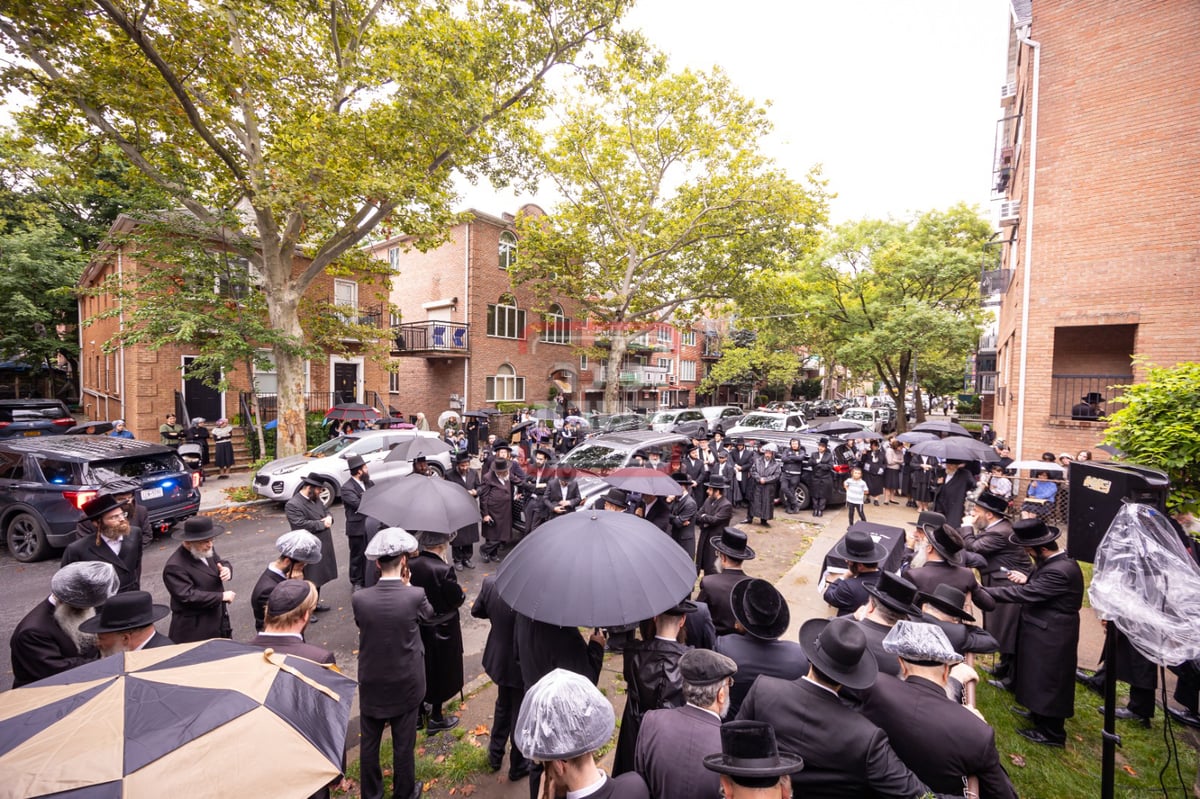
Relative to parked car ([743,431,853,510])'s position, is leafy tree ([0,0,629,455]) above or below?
above

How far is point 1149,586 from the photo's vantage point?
3160mm

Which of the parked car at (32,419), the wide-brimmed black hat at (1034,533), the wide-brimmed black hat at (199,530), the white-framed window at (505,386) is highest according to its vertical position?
the white-framed window at (505,386)

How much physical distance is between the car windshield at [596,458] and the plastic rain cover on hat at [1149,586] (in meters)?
6.45

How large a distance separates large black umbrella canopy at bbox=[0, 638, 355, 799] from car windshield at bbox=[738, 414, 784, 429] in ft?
58.5

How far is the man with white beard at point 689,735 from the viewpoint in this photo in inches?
86.8

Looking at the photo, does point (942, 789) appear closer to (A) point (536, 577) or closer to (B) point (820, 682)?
(B) point (820, 682)

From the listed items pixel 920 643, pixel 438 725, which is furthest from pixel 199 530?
pixel 920 643

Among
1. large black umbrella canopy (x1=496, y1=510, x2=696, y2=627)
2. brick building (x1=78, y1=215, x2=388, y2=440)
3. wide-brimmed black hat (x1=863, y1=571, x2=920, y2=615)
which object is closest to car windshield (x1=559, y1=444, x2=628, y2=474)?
large black umbrella canopy (x1=496, y1=510, x2=696, y2=627)

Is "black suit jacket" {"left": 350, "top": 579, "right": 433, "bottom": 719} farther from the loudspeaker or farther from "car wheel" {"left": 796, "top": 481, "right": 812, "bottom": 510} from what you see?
"car wheel" {"left": 796, "top": 481, "right": 812, "bottom": 510}

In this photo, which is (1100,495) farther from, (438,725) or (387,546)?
(438,725)

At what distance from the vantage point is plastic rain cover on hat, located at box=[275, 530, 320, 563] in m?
3.95

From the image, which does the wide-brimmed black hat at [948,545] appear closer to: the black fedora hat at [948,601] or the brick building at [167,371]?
the black fedora hat at [948,601]

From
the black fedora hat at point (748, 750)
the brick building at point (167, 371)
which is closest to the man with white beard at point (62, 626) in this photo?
the black fedora hat at point (748, 750)

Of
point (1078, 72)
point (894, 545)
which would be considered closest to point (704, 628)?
point (894, 545)
